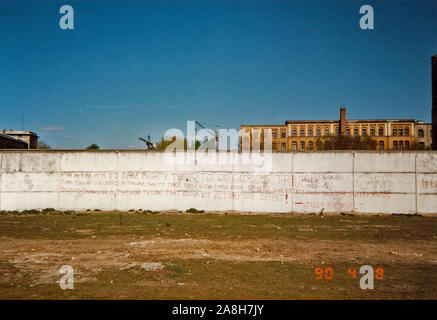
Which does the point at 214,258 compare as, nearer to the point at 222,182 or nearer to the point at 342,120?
the point at 222,182

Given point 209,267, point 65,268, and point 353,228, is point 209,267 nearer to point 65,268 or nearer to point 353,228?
point 65,268

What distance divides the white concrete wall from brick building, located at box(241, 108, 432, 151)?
54215 millimetres

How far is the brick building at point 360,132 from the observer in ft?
245

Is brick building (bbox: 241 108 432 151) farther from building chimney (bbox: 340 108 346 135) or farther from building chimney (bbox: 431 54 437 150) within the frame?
building chimney (bbox: 431 54 437 150)

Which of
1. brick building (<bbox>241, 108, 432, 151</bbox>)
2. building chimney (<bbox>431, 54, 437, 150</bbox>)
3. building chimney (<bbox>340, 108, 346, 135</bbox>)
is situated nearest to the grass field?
building chimney (<bbox>431, 54, 437, 150</bbox>)

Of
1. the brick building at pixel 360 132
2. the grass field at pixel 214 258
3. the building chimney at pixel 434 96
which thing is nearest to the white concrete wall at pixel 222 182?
the grass field at pixel 214 258

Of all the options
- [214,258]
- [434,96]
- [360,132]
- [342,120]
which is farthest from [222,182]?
[360,132]

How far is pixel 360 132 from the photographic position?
2982 inches

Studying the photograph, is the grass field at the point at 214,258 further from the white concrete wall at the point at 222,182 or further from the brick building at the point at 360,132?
the brick building at the point at 360,132

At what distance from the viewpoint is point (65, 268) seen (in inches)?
309

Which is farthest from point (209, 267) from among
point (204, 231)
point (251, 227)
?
point (251, 227)

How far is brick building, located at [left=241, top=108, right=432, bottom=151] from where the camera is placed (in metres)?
74.6

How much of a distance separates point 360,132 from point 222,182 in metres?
65.1

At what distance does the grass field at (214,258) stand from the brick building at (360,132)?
201 ft
